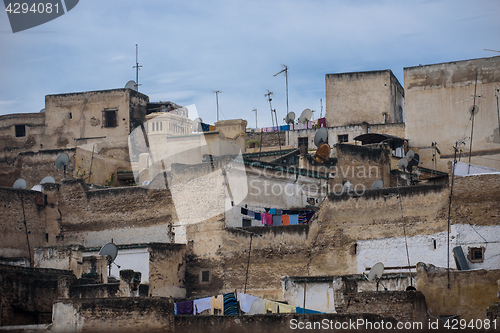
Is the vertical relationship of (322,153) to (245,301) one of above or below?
above

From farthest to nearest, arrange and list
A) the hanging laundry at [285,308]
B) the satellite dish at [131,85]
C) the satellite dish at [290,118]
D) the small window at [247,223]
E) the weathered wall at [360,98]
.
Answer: the satellite dish at [131,85] → the satellite dish at [290,118] → the weathered wall at [360,98] → the small window at [247,223] → the hanging laundry at [285,308]

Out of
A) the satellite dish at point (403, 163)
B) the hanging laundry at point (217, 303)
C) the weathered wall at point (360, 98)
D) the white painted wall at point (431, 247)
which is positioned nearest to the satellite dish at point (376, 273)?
the white painted wall at point (431, 247)

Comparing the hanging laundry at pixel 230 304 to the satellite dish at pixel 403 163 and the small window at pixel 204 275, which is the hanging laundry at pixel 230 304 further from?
the satellite dish at pixel 403 163

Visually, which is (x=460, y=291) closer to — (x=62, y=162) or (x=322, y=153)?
(x=322, y=153)

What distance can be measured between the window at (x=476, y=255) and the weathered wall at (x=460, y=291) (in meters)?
4.41

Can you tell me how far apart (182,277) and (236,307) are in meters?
3.37

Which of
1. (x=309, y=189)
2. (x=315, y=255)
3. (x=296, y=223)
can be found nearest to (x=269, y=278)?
(x=315, y=255)

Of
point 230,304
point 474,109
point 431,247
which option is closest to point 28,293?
point 230,304

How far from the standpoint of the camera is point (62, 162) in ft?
96.3

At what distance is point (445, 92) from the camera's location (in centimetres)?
3178

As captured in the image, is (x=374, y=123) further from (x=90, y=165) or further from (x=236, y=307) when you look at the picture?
(x=236, y=307)

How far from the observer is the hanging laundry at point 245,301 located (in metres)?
21.5

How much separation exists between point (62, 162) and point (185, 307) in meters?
10.1

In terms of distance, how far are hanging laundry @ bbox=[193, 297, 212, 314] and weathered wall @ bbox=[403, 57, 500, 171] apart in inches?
544
